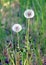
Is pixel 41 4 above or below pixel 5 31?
above

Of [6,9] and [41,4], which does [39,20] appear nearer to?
[41,4]

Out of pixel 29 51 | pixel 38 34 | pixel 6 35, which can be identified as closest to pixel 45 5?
pixel 38 34

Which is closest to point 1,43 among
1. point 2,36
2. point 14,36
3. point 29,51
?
point 2,36

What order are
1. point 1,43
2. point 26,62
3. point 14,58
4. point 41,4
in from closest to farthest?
1. point 26,62
2. point 14,58
3. point 1,43
4. point 41,4

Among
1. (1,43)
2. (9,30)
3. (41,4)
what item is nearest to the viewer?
(1,43)

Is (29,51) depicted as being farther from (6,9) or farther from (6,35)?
(6,9)

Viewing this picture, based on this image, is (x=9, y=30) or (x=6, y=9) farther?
(x=6, y=9)
